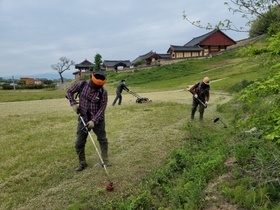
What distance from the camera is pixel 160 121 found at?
10.3 metres

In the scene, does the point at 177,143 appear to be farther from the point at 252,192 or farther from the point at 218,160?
the point at 252,192

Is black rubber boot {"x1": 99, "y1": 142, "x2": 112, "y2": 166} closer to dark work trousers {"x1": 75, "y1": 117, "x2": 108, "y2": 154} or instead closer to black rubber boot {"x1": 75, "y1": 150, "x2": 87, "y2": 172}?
dark work trousers {"x1": 75, "y1": 117, "x2": 108, "y2": 154}

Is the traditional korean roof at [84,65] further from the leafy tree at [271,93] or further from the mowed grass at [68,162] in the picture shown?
the leafy tree at [271,93]

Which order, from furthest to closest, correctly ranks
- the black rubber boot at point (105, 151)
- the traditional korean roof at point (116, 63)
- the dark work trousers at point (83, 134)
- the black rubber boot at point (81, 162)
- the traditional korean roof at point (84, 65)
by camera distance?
1. the traditional korean roof at point (84, 65)
2. the traditional korean roof at point (116, 63)
3. the black rubber boot at point (105, 151)
4. the black rubber boot at point (81, 162)
5. the dark work trousers at point (83, 134)

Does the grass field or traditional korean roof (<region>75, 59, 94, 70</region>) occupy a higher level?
traditional korean roof (<region>75, 59, 94, 70</region>)

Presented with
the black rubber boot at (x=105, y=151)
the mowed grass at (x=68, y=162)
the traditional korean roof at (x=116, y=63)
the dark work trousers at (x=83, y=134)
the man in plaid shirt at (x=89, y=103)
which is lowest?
the mowed grass at (x=68, y=162)

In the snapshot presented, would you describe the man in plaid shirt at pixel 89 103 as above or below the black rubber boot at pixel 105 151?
above

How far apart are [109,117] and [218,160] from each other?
24.7 ft

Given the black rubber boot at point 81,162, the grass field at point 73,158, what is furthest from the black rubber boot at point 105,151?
the black rubber boot at point 81,162

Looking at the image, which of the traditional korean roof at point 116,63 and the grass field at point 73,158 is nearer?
the grass field at point 73,158

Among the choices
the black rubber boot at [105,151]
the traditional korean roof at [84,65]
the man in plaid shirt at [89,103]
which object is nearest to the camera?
the man in plaid shirt at [89,103]

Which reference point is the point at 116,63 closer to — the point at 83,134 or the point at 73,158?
the point at 73,158

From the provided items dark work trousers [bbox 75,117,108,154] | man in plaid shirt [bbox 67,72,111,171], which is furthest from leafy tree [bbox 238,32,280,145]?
dark work trousers [bbox 75,117,108,154]

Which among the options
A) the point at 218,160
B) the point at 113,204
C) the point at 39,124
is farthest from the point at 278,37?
the point at 39,124
